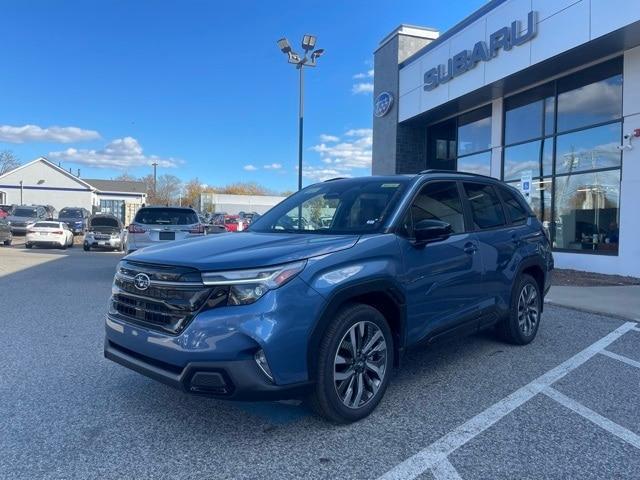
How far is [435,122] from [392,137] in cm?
178

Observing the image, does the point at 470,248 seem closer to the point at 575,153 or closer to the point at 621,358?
the point at 621,358

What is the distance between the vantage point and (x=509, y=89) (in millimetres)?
15328

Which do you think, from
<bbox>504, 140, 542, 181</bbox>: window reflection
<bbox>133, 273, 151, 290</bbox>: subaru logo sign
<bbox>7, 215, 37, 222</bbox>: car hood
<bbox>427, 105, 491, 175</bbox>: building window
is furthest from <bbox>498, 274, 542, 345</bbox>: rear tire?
<bbox>7, 215, 37, 222</bbox>: car hood

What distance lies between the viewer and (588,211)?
43.2 ft

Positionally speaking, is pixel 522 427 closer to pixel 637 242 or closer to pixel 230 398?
pixel 230 398

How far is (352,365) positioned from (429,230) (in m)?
1.16

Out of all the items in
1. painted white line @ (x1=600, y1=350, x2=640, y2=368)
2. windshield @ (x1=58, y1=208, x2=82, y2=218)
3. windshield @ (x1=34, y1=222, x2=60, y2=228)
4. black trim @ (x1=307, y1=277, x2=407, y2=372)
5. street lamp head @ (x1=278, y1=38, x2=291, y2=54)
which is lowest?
painted white line @ (x1=600, y1=350, x2=640, y2=368)

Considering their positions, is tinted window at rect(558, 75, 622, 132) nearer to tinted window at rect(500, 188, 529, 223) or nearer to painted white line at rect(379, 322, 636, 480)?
tinted window at rect(500, 188, 529, 223)

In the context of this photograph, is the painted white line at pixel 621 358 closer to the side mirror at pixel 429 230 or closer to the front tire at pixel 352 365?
the side mirror at pixel 429 230


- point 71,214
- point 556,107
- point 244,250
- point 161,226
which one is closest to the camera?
point 244,250

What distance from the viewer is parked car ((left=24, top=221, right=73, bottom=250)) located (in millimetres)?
21250

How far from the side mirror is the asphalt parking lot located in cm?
129

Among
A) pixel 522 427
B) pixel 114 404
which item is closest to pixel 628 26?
pixel 522 427

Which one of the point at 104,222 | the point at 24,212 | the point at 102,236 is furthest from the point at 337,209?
the point at 24,212
